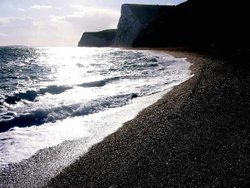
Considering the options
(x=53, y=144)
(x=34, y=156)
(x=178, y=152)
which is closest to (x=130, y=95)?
(x=53, y=144)

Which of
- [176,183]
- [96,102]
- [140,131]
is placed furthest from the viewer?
[96,102]

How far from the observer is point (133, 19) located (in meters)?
111

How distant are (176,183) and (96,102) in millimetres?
10935

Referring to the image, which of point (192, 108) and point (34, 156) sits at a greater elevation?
point (192, 108)

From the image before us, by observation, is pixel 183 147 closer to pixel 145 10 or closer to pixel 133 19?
pixel 133 19

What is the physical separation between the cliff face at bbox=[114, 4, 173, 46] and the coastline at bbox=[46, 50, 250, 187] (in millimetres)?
98440

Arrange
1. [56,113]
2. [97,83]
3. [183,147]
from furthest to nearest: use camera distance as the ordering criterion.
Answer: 1. [97,83]
2. [56,113]
3. [183,147]

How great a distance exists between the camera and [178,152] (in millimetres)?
7711

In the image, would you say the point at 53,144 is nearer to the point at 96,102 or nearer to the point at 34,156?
the point at 34,156

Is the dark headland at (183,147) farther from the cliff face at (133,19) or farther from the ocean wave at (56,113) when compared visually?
the cliff face at (133,19)

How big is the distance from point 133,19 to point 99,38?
57.4 m

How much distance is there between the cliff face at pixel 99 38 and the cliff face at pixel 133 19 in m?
35.5

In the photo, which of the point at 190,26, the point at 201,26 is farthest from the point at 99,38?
the point at 201,26

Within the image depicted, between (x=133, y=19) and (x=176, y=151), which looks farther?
(x=133, y=19)
